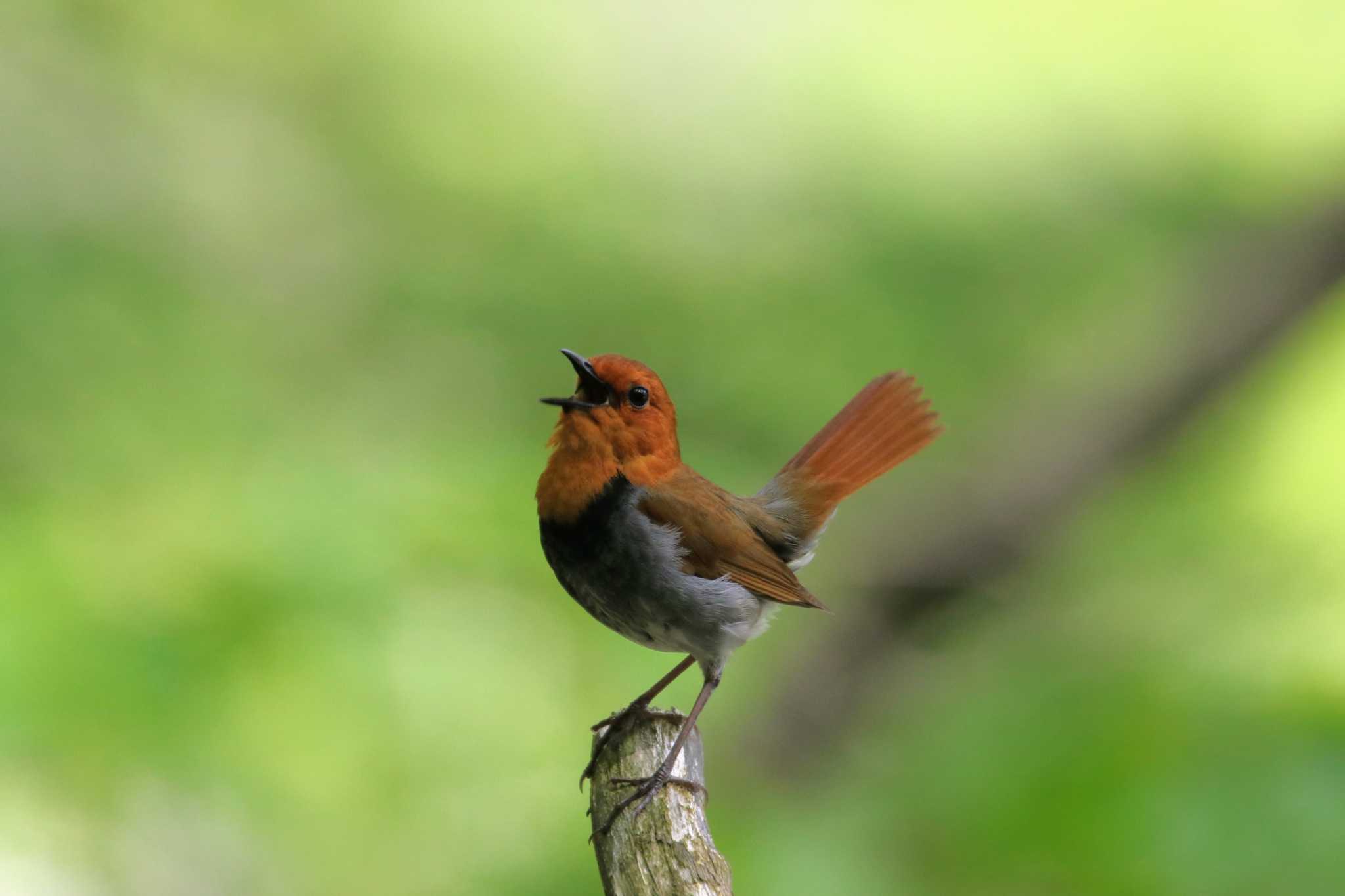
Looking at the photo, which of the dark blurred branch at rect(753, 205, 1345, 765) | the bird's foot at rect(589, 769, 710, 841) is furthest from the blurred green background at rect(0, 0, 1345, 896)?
the bird's foot at rect(589, 769, 710, 841)

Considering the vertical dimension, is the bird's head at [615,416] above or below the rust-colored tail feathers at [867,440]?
below

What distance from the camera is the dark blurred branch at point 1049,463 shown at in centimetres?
719

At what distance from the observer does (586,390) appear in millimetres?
3568

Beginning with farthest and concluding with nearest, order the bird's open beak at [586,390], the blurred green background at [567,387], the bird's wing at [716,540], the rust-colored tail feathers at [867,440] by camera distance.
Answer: the blurred green background at [567,387] < the rust-colored tail feathers at [867,440] < the bird's wing at [716,540] < the bird's open beak at [586,390]

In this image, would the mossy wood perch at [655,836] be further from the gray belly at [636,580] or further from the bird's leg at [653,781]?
the gray belly at [636,580]

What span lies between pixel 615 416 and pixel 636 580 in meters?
0.43

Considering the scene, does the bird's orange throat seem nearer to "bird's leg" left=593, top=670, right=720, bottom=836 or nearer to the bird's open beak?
the bird's open beak

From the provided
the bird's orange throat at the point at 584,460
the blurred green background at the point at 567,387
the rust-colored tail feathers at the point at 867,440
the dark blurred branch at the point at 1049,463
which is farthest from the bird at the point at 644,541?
the dark blurred branch at the point at 1049,463

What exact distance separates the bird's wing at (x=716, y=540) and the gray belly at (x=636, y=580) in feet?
0.11

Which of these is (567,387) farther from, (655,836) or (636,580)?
(655,836)

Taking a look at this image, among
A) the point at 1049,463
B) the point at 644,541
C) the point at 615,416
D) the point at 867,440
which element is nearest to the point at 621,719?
the point at 644,541

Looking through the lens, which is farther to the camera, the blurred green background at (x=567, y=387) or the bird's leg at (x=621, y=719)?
the blurred green background at (x=567, y=387)

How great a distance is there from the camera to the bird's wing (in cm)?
365

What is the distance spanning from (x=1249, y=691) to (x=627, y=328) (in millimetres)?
4228
